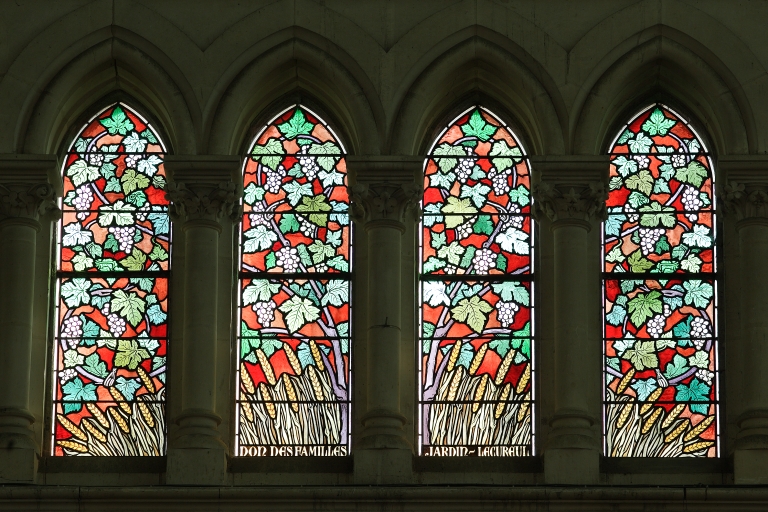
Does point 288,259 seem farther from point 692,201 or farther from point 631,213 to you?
point 692,201

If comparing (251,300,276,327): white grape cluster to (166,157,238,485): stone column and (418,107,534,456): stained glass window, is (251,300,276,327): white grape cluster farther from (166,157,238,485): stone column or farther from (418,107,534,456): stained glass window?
Result: (418,107,534,456): stained glass window

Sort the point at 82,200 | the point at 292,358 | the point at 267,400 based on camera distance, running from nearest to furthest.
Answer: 1. the point at 267,400
2. the point at 292,358
3. the point at 82,200

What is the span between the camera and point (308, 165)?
69.1ft

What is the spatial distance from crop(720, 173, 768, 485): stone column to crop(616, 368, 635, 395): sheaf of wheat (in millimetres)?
885

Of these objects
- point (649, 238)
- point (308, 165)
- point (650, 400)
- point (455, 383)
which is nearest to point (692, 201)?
point (649, 238)

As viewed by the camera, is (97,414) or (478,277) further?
(478,277)

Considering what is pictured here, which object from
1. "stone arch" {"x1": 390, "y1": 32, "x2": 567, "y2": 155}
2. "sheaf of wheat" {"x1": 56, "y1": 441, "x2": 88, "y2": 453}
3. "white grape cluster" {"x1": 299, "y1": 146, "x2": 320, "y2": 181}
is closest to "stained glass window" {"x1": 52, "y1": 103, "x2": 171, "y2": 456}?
"sheaf of wheat" {"x1": 56, "y1": 441, "x2": 88, "y2": 453}

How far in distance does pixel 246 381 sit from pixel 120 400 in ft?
3.38

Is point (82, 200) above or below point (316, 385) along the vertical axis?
above

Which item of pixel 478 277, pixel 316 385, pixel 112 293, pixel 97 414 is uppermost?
pixel 478 277

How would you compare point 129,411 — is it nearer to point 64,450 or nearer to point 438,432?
point 64,450

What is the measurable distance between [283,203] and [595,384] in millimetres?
3002

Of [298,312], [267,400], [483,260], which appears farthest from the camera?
[483,260]

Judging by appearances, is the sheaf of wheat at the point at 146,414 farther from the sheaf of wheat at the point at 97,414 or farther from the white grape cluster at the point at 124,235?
the white grape cluster at the point at 124,235
